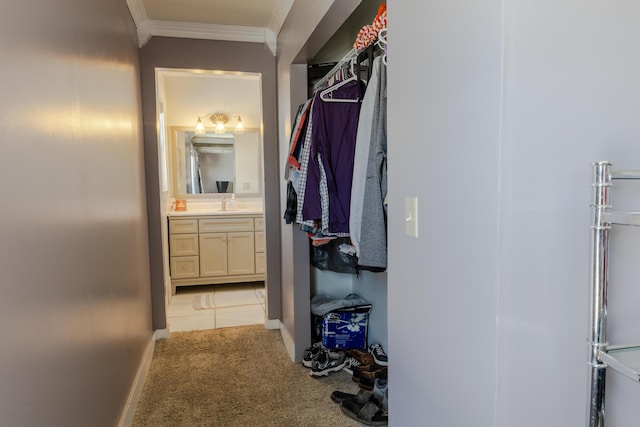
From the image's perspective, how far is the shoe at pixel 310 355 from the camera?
267 cm

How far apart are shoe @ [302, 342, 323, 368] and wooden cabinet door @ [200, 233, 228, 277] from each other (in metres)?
2.13

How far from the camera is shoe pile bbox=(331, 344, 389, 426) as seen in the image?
6.75ft

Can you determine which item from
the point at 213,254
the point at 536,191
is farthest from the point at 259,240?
the point at 536,191

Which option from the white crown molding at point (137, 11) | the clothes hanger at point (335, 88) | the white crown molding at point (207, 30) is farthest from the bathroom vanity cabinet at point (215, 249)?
the clothes hanger at point (335, 88)

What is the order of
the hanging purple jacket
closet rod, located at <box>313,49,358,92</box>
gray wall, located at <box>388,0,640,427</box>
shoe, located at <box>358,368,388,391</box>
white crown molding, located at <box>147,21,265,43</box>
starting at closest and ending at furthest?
gray wall, located at <box>388,0,640,427</box> → closet rod, located at <box>313,49,358,92</box> → the hanging purple jacket → shoe, located at <box>358,368,388,391</box> → white crown molding, located at <box>147,21,265,43</box>

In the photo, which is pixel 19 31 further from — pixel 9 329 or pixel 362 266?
pixel 362 266

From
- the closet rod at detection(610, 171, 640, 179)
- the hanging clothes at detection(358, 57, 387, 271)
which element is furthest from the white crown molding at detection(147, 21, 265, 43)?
the closet rod at detection(610, 171, 640, 179)

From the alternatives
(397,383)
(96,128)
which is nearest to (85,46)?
(96,128)

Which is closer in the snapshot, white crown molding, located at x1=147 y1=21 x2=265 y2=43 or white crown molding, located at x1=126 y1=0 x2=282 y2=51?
white crown molding, located at x1=126 y1=0 x2=282 y2=51

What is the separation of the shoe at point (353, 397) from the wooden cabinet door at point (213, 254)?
263 cm

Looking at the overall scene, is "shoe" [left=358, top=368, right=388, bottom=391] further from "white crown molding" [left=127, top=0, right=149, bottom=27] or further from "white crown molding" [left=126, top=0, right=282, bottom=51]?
"white crown molding" [left=127, top=0, right=149, bottom=27]

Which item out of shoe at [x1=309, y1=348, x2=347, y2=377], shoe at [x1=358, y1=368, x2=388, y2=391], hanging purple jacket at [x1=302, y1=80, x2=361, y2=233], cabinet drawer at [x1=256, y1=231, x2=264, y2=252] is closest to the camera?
hanging purple jacket at [x1=302, y1=80, x2=361, y2=233]

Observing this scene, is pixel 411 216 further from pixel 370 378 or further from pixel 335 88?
pixel 370 378

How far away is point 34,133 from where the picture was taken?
107cm
